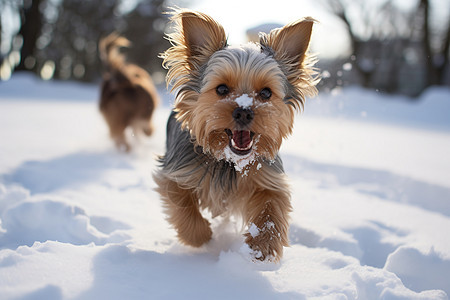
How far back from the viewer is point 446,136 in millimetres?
9109

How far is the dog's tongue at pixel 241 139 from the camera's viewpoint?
2.47 metres

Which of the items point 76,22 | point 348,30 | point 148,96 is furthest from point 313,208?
point 76,22

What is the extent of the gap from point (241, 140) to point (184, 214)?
2.30ft

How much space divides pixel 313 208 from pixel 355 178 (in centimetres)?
141

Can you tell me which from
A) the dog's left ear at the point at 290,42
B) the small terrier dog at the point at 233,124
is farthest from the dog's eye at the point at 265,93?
the dog's left ear at the point at 290,42

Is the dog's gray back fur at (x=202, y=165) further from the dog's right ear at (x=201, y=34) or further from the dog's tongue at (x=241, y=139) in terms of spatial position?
the dog's right ear at (x=201, y=34)

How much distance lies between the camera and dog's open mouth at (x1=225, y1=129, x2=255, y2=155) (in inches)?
96.4

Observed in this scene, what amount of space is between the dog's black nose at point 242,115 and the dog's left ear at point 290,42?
61cm

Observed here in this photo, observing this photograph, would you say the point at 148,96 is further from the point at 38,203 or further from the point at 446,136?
the point at 446,136

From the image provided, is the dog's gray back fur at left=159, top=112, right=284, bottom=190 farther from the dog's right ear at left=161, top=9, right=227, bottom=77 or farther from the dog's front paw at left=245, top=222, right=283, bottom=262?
the dog's right ear at left=161, top=9, right=227, bottom=77

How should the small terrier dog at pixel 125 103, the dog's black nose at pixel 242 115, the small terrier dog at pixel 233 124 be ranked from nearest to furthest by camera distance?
the dog's black nose at pixel 242 115 < the small terrier dog at pixel 233 124 < the small terrier dog at pixel 125 103

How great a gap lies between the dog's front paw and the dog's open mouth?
0.49 m

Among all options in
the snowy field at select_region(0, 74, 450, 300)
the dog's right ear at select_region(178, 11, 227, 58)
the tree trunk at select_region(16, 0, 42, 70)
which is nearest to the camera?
the snowy field at select_region(0, 74, 450, 300)

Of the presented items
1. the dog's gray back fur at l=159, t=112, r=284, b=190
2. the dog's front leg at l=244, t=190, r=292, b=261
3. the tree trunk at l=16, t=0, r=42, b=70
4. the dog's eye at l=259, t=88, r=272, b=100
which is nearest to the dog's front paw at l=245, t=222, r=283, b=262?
the dog's front leg at l=244, t=190, r=292, b=261
